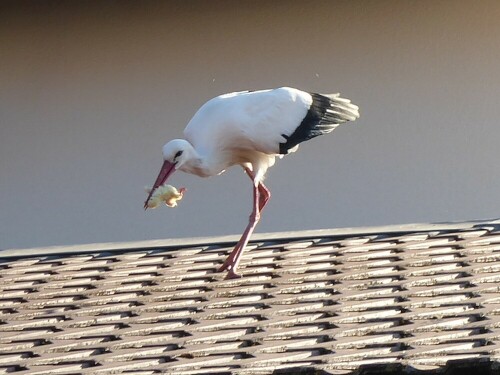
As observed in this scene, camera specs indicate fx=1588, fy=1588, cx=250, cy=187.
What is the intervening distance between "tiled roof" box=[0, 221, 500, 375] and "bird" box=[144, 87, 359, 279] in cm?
41

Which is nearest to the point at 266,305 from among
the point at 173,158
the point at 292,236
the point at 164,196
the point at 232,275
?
the point at 232,275

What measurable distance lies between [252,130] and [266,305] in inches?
55.9

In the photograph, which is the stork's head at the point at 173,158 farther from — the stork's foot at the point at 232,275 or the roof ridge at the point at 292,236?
the stork's foot at the point at 232,275

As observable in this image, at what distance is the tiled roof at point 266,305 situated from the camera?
412 cm

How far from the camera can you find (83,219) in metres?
8.36

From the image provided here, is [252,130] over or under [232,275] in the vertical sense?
over

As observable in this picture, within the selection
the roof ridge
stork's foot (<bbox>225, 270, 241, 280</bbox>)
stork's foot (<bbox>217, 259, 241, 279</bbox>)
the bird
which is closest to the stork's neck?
the bird

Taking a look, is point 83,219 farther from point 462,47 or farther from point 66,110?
point 462,47

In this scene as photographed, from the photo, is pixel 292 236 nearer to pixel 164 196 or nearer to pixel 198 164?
pixel 164 196

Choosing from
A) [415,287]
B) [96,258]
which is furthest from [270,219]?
[415,287]

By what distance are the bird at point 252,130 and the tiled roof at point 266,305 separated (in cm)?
41

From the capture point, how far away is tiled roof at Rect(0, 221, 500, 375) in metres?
4.12

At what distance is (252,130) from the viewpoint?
6.01 metres

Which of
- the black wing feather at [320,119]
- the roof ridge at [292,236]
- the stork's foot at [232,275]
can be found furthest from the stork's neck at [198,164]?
the stork's foot at [232,275]
